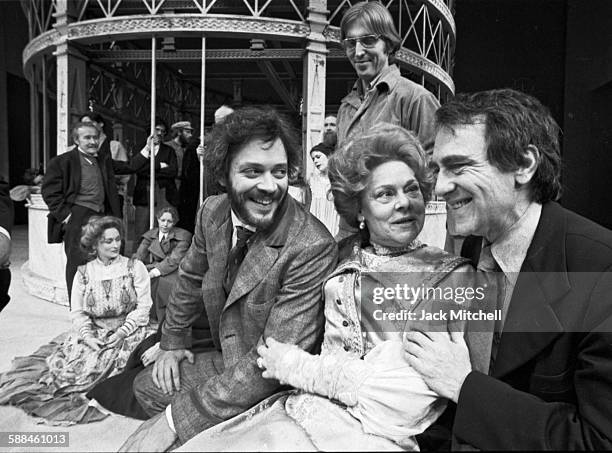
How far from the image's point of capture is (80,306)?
2816mm

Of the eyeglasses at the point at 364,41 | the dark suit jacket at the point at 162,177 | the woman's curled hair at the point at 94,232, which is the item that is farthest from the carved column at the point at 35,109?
the eyeglasses at the point at 364,41

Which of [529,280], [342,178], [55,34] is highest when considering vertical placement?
[55,34]

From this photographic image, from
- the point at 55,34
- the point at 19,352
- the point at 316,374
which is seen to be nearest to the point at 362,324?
the point at 316,374

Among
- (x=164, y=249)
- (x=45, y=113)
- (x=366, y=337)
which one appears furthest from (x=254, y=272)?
(x=45, y=113)

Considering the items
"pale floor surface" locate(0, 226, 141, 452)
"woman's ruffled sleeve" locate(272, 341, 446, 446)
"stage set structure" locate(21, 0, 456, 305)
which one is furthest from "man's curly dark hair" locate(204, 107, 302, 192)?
"stage set structure" locate(21, 0, 456, 305)

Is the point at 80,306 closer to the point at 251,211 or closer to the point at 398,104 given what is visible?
the point at 251,211

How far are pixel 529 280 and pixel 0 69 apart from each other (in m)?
12.9

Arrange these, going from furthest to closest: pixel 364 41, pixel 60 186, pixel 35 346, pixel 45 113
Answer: pixel 45 113 → pixel 60 186 → pixel 35 346 → pixel 364 41

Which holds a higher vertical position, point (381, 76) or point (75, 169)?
point (381, 76)

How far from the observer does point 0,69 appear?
1134 cm

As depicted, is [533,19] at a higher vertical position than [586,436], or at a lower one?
higher

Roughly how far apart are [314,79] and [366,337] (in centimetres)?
336

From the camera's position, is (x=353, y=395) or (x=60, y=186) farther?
(x=60, y=186)

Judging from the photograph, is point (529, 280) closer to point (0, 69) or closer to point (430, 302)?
point (430, 302)
